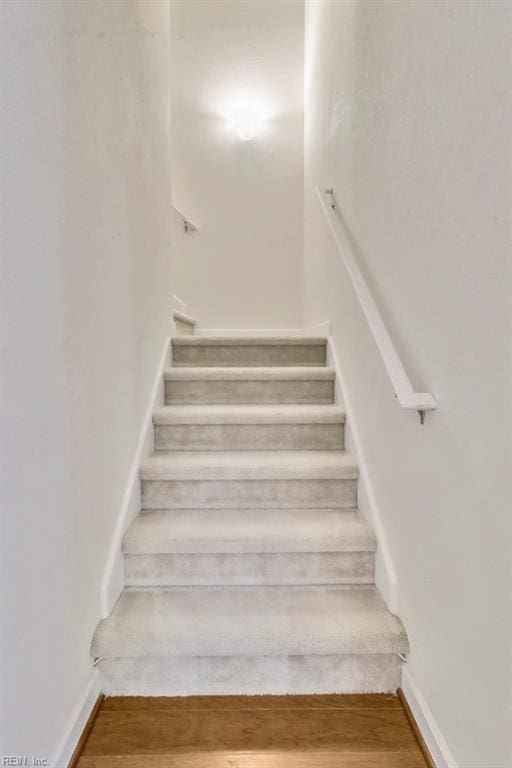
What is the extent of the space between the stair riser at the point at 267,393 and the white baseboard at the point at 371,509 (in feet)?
0.43

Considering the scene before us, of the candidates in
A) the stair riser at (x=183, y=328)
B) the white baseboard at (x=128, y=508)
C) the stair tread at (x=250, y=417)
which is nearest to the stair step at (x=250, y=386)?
the white baseboard at (x=128, y=508)

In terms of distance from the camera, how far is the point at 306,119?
337cm

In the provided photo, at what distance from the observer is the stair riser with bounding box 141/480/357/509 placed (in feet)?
5.81

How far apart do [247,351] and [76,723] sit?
1.85m

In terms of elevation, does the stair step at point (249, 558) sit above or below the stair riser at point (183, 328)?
below

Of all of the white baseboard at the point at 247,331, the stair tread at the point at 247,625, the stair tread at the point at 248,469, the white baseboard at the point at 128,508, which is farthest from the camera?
the white baseboard at the point at 247,331

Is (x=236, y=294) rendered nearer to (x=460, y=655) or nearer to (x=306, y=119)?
(x=306, y=119)

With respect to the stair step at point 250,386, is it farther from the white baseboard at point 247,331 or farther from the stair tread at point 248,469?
the white baseboard at point 247,331

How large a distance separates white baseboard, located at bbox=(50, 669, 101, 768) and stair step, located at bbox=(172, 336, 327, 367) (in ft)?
5.41

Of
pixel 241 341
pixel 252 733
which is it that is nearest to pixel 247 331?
pixel 241 341

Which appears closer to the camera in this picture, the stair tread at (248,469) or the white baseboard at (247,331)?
the stair tread at (248,469)

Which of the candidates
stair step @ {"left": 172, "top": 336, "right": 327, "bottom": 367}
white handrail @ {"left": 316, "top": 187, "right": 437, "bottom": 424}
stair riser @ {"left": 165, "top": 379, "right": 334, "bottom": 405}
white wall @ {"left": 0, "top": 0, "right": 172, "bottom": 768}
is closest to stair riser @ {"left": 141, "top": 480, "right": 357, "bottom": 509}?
white wall @ {"left": 0, "top": 0, "right": 172, "bottom": 768}

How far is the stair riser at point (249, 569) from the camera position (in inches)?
59.9

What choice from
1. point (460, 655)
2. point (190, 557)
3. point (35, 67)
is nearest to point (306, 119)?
point (35, 67)
